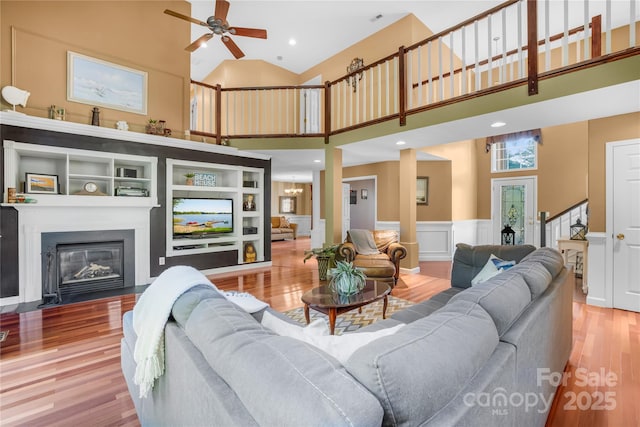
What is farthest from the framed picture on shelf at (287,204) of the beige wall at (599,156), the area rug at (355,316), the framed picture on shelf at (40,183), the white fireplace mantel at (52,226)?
the beige wall at (599,156)

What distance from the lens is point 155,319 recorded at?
1.30 meters

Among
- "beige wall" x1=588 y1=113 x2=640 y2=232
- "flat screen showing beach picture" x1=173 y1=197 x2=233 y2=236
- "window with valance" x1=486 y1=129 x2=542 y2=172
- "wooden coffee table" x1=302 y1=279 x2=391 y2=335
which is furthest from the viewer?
"window with valance" x1=486 y1=129 x2=542 y2=172

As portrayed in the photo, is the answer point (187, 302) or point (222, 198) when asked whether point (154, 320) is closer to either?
point (187, 302)

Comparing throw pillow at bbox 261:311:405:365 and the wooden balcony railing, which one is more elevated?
the wooden balcony railing

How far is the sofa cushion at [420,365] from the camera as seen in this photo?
2.23 ft

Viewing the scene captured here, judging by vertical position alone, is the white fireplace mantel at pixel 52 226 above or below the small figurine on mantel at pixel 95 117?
below

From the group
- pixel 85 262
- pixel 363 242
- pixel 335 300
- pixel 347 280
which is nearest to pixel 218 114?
pixel 85 262

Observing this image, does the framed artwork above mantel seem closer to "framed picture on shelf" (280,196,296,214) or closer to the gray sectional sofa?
the gray sectional sofa

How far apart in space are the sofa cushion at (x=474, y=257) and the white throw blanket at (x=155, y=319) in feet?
8.45

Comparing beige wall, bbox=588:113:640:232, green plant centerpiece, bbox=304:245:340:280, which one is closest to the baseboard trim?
green plant centerpiece, bbox=304:245:340:280

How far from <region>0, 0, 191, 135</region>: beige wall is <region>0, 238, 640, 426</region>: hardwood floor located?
107 inches

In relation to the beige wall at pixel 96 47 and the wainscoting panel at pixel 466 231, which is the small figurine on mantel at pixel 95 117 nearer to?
the beige wall at pixel 96 47

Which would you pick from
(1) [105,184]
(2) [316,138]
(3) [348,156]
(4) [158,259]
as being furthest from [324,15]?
(4) [158,259]

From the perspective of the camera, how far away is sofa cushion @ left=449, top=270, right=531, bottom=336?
1.16 metres
